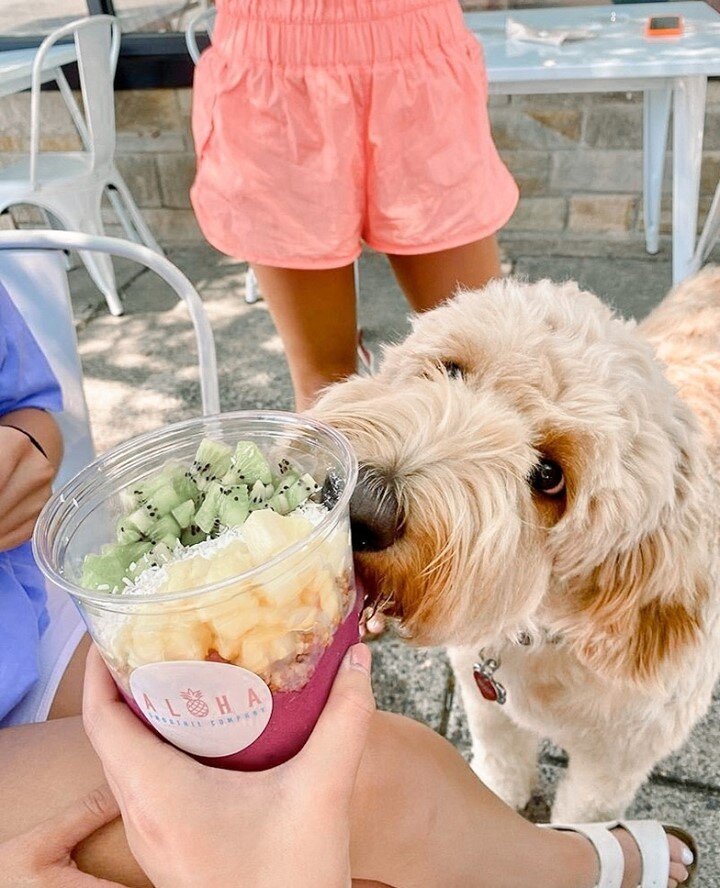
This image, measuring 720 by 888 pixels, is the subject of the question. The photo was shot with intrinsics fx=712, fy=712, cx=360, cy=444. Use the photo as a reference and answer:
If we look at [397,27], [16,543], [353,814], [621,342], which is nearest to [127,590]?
[353,814]

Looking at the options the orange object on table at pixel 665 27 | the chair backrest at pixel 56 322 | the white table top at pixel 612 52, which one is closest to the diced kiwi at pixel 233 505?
the chair backrest at pixel 56 322

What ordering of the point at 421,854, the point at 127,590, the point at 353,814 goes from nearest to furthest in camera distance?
1. the point at 127,590
2. the point at 353,814
3. the point at 421,854

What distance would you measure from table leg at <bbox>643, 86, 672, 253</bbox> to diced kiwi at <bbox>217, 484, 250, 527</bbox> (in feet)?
14.6

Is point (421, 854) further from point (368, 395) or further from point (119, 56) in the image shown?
point (119, 56)

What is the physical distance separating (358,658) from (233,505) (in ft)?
0.91

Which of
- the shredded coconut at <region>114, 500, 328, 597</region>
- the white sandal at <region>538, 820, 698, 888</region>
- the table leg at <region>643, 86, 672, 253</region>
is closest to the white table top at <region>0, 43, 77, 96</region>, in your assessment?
the table leg at <region>643, 86, 672, 253</region>

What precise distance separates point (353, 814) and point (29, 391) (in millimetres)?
1050

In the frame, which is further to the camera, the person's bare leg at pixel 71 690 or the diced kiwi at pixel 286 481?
the person's bare leg at pixel 71 690

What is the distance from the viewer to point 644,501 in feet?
4.21

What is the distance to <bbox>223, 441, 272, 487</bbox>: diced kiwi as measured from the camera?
789 millimetres

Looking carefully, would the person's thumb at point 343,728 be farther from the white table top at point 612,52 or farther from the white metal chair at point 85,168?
the white metal chair at point 85,168

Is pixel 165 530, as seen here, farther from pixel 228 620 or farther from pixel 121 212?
pixel 121 212

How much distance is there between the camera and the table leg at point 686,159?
11.6ft

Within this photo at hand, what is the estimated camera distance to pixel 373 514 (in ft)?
3.58
